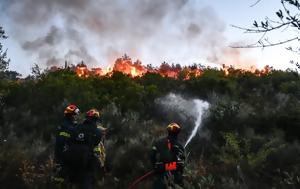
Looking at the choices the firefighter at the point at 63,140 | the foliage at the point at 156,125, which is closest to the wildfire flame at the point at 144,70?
the foliage at the point at 156,125

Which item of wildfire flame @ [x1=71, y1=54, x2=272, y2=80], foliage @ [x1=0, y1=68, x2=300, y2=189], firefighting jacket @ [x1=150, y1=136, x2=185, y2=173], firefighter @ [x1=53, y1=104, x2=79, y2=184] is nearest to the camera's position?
firefighter @ [x1=53, y1=104, x2=79, y2=184]

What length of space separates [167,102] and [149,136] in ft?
13.3

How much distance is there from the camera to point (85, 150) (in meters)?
10.1

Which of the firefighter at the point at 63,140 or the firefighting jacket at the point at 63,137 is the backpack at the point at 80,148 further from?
the firefighting jacket at the point at 63,137

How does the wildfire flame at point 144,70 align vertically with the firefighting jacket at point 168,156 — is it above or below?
above

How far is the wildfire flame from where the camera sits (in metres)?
24.4

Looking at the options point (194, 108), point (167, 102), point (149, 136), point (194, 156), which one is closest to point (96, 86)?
point (167, 102)

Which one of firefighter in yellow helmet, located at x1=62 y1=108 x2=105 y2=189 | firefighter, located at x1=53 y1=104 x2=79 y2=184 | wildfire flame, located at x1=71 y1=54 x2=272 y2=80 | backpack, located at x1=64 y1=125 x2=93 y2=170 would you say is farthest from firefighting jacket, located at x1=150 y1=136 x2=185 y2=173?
wildfire flame, located at x1=71 y1=54 x2=272 y2=80

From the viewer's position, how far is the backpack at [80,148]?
1013 centimetres

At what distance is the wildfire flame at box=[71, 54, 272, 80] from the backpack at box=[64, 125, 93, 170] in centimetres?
1232

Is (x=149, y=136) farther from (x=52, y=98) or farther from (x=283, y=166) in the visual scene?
(x=52, y=98)

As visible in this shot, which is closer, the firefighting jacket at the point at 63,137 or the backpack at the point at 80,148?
the backpack at the point at 80,148

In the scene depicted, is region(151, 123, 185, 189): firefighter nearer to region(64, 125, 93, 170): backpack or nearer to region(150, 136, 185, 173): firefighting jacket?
region(150, 136, 185, 173): firefighting jacket

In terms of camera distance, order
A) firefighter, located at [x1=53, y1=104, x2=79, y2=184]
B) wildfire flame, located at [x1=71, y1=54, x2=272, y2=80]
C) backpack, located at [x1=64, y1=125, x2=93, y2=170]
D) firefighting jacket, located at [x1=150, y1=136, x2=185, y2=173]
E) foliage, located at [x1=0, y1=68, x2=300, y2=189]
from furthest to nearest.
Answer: wildfire flame, located at [x1=71, y1=54, x2=272, y2=80] → foliage, located at [x1=0, y1=68, x2=300, y2=189] → firefighting jacket, located at [x1=150, y1=136, x2=185, y2=173] → firefighter, located at [x1=53, y1=104, x2=79, y2=184] → backpack, located at [x1=64, y1=125, x2=93, y2=170]
